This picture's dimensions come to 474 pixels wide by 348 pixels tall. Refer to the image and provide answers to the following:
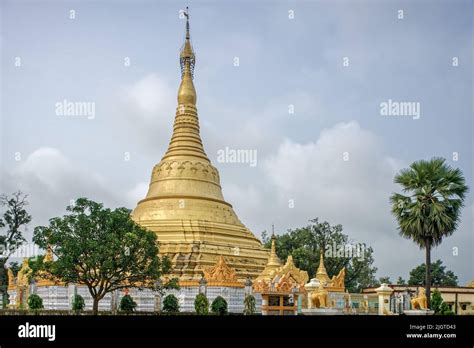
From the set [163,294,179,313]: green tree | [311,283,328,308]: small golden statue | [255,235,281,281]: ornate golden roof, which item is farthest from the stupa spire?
[311,283,328,308]: small golden statue

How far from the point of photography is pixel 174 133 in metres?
55.7

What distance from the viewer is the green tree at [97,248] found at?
33.9m

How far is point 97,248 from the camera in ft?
111

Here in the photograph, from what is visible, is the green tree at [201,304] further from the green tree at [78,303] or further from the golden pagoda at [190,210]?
the green tree at [78,303]

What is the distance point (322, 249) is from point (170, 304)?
93.9 ft

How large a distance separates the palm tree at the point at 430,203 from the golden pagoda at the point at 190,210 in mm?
17137

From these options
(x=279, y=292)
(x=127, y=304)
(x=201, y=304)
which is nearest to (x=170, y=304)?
(x=201, y=304)

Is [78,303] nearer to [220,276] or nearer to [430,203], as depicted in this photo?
[220,276]

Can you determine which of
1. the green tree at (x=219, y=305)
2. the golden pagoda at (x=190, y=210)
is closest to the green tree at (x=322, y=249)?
the golden pagoda at (x=190, y=210)

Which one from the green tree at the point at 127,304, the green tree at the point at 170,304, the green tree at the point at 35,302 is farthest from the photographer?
the green tree at the point at 35,302

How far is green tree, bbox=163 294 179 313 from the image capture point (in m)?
39.5

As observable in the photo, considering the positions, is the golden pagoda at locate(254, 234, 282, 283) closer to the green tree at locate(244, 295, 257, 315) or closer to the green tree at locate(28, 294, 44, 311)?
the green tree at locate(244, 295, 257, 315)

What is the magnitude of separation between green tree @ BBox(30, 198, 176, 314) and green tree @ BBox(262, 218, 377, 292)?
3015cm
